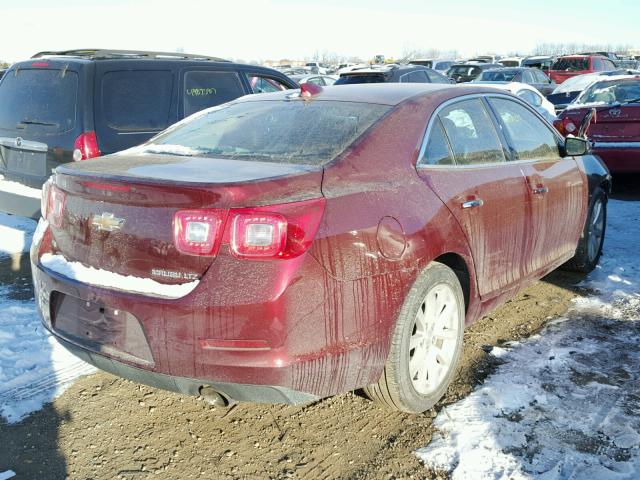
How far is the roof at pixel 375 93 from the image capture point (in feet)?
11.5

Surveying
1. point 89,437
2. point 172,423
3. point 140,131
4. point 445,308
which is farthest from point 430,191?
point 140,131

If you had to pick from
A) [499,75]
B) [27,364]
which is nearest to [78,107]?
[27,364]

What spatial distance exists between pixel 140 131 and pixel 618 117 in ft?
19.5

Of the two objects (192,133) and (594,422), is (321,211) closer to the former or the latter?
(192,133)

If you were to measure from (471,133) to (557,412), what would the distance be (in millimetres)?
1584

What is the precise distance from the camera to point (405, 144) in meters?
3.21

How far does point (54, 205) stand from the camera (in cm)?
310

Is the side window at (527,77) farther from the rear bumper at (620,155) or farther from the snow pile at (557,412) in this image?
the snow pile at (557,412)

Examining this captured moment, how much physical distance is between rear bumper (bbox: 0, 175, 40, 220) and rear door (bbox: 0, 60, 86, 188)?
0.08m

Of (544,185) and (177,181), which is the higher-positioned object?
(177,181)

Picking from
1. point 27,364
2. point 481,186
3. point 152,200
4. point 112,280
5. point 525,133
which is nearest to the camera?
point 152,200

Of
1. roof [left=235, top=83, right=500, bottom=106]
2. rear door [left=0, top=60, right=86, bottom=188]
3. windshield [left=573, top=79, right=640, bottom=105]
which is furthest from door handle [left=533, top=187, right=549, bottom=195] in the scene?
windshield [left=573, top=79, right=640, bottom=105]

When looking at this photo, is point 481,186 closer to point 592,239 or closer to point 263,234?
point 263,234

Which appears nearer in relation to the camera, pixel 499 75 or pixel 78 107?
pixel 78 107
